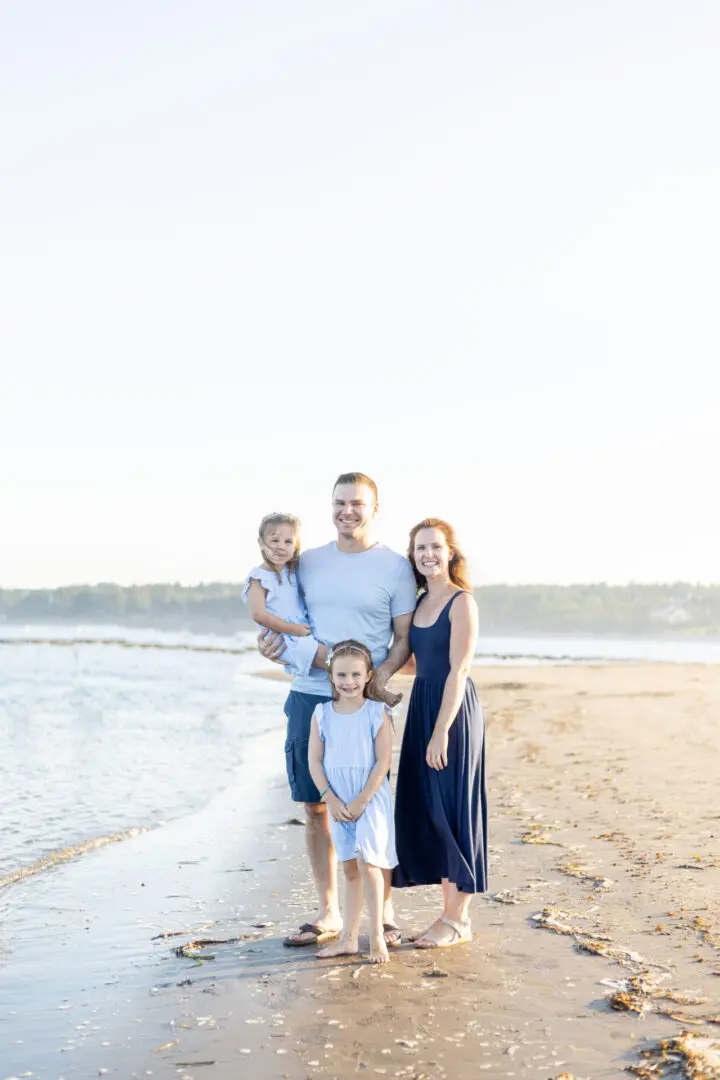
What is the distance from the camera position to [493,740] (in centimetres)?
A: 1293

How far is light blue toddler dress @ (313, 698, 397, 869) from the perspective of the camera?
4.63 metres

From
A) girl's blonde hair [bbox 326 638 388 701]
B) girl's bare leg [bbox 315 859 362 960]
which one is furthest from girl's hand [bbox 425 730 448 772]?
girl's bare leg [bbox 315 859 362 960]

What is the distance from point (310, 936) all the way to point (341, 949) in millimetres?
285

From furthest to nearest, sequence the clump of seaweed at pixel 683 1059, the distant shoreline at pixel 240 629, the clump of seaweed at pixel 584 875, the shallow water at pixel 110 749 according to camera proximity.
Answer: the distant shoreline at pixel 240 629
the shallow water at pixel 110 749
the clump of seaweed at pixel 584 875
the clump of seaweed at pixel 683 1059

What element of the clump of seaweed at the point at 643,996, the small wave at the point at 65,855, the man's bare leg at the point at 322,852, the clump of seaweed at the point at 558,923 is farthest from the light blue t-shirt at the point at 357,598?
the small wave at the point at 65,855

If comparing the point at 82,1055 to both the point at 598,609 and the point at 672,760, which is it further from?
the point at 598,609

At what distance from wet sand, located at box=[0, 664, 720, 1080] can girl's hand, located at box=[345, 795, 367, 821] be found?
1.98 ft

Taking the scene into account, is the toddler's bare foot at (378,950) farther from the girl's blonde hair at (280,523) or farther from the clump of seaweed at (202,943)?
the girl's blonde hair at (280,523)

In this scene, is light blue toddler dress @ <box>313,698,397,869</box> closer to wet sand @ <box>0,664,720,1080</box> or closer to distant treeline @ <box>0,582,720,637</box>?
wet sand @ <box>0,664,720,1080</box>

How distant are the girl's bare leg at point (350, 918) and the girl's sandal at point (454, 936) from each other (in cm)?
32

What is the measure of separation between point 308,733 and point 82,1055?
1750 mm

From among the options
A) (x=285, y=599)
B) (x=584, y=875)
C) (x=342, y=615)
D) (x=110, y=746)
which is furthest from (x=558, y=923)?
(x=110, y=746)

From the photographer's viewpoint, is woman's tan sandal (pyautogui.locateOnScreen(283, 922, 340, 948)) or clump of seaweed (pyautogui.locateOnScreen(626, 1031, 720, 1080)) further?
woman's tan sandal (pyautogui.locateOnScreen(283, 922, 340, 948))

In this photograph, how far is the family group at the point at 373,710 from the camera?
183 inches
